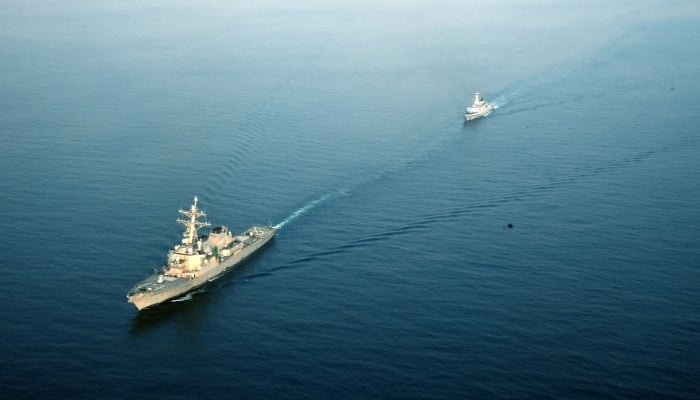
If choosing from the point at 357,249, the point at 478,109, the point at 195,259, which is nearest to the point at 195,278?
the point at 195,259

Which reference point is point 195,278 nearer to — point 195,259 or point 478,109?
point 195,259

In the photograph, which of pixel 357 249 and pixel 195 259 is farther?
pixel 357 249

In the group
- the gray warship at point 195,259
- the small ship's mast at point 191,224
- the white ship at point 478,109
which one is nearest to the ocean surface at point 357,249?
the gray warship at point 195,259

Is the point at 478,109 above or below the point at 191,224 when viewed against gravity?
above

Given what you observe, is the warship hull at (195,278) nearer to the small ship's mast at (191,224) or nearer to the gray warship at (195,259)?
the gray warship at (195,259)

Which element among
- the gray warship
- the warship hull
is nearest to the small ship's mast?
the gray warship

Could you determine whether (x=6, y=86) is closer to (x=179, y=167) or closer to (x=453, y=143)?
(x=179, y=167)
